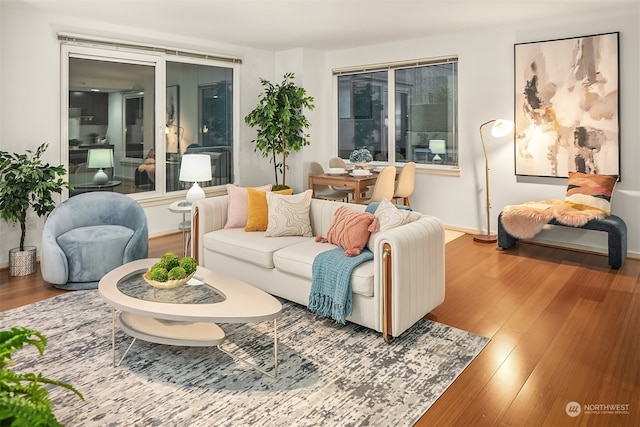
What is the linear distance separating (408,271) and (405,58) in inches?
164

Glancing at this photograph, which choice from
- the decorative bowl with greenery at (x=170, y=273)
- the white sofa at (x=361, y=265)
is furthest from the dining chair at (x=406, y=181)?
the decorative bowl with greenery at (x=170, y=273)

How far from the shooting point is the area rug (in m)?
2.13

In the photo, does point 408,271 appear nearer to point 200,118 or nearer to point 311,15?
point 311,15

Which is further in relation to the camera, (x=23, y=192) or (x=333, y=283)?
(x=23, y=192)

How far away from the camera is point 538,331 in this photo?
3035 mm

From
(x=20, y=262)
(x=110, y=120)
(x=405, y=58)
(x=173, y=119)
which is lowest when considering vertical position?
(x=20, y=262)

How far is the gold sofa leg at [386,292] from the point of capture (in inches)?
109

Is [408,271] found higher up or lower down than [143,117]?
lower down

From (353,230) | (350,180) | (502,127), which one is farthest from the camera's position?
(350,180)

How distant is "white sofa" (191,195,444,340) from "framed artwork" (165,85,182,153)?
2166 mm

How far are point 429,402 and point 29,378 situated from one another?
168cm

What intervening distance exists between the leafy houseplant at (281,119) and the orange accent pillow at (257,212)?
2205 millimetres

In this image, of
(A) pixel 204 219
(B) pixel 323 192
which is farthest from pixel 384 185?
(A) pixel 204 219

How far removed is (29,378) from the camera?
1.48m
